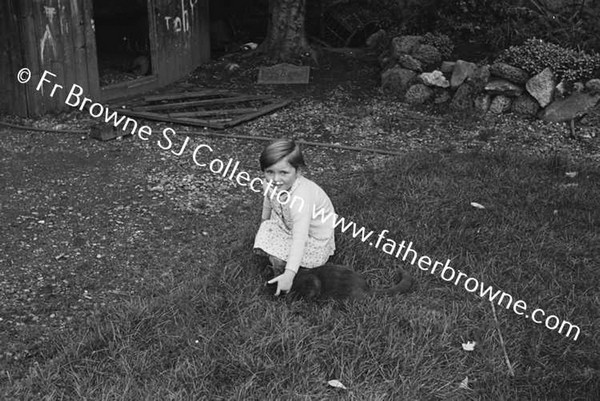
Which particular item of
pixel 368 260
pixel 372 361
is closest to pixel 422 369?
pixel 372 361

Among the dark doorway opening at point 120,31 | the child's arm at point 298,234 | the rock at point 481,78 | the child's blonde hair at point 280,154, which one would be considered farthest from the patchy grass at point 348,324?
the dark doorway opening at point 120,31

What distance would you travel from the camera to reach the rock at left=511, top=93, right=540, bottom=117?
7.90 metres

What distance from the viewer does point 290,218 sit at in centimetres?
402

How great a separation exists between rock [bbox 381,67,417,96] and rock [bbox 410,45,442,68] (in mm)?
212

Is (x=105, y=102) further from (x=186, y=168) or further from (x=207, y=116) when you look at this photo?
(x=186, y=168)

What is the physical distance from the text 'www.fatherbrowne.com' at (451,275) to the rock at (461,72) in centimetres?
403

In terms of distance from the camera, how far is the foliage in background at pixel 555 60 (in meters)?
7.78

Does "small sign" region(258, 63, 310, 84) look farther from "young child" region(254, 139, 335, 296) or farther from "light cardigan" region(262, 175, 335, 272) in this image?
"light cardigan" region(262, 175, 335, 272)

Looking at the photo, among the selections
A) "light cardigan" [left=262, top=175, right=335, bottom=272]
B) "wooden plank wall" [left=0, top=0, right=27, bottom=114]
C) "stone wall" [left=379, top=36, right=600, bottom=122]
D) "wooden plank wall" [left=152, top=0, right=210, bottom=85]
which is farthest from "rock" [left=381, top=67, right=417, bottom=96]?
"light cardigan" [left=262, top=175, right=335, bottom=272]

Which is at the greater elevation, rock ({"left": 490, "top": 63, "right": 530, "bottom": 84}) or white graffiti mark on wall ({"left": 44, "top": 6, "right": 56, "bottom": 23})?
white graffiti mark on wall ({"left": 44, "top": 6, "right": 56, "bottom": 23})

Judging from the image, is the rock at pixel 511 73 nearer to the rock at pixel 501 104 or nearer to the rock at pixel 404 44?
the rock at pixel 501 104

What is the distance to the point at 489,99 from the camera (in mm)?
8125

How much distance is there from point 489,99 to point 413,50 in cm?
135

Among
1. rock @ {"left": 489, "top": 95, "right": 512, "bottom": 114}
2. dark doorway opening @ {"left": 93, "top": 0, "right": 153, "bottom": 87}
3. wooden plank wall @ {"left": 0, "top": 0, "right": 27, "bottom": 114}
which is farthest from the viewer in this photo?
dark doorway opening @ {"left": 93, "top": 0, "right": 153, "bottom": 87}
